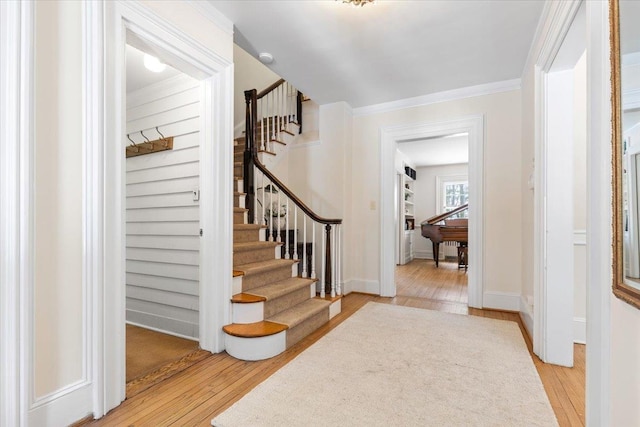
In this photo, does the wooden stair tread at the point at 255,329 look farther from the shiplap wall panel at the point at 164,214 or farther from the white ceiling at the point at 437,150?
the white ceiling at the point at 437,150

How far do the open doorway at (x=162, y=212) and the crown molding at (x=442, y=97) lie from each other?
89.2 inches

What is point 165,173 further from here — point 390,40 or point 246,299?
point 390,40

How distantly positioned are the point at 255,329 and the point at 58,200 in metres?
1.42

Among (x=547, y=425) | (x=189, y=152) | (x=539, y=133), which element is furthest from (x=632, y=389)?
(x=189, y=152)

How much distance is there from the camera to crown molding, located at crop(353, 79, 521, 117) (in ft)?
10.7

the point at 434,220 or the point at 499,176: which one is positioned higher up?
the point at 499,176

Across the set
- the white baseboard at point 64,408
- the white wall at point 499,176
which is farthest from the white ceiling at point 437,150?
the white baseboard at point 64,408

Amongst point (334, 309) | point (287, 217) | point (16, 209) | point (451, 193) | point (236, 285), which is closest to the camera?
point (16, 209)

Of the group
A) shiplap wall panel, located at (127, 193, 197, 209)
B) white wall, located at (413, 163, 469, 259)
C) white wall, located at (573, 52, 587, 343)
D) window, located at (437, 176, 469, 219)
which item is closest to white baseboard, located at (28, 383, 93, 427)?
shiplap wall panel, located at (127, 193, 197, 209)

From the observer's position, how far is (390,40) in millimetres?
2527

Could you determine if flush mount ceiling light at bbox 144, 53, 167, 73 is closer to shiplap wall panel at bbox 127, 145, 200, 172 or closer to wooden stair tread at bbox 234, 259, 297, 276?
shiplap wall panel at bbox 127, 145, 200, 172

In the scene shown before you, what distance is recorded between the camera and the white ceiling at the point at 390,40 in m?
2.14

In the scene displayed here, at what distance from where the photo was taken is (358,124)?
4.11 m

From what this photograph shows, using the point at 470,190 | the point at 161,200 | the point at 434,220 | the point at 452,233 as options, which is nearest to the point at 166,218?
the point at 161,200
